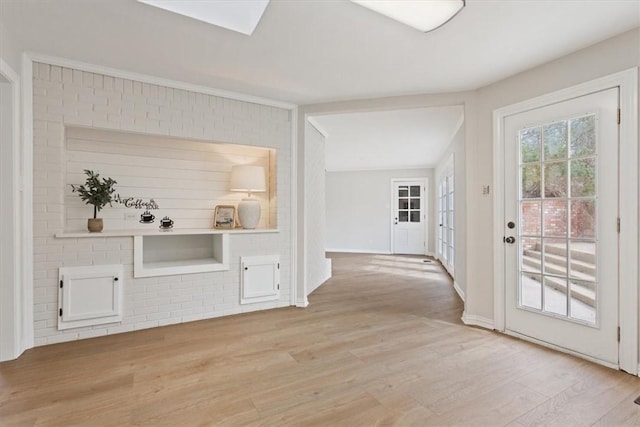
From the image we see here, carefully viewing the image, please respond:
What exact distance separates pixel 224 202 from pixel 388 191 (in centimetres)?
582

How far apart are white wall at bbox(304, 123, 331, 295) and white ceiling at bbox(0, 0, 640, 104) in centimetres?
122

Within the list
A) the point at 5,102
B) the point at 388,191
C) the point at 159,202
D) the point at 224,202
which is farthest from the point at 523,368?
the point at 388,191

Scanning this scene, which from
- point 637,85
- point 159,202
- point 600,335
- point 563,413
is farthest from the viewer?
point 159,202

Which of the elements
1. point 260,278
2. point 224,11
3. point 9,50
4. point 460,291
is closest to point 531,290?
point 460,291

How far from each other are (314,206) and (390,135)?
1856 mm

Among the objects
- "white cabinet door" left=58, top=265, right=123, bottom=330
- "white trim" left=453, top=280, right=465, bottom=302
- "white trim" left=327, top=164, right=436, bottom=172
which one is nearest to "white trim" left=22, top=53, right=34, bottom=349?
"white cabinet door" left=58, top=265, right=123, bottom=330

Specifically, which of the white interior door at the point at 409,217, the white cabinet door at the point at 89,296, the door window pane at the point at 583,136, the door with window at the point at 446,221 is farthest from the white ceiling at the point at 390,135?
the white cabinet door at the point at 89,296

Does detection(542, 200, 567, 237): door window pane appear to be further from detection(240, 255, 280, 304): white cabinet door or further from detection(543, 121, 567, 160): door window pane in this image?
detection(240, 255, 280, 304): white cabinet door

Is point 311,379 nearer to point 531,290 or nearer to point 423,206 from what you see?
point 531,290

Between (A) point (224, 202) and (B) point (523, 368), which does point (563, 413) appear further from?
(A) point (224, 202)

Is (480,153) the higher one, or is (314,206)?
(480,153)

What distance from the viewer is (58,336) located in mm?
2658

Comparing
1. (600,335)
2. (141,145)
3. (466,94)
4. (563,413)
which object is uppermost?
(466,94)

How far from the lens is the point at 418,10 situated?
1.85 metres
